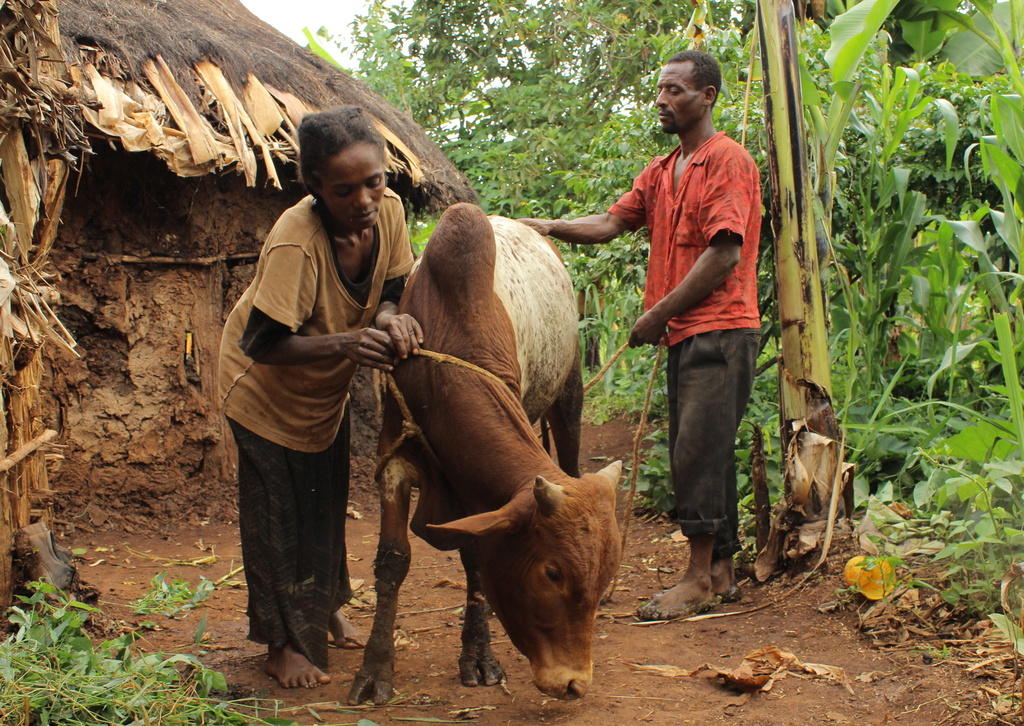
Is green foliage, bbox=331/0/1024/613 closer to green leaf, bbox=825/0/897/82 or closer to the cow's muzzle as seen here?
green leaf, bbox=825/0/897/82

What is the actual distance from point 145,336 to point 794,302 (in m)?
4.22

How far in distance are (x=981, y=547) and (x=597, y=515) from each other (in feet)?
5.56

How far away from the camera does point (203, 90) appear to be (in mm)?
6629

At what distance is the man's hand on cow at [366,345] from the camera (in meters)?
3.50

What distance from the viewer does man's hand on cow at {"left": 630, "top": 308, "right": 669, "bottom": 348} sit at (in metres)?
4.62

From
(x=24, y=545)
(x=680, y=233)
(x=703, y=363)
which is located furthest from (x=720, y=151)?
(x=24, y=545)

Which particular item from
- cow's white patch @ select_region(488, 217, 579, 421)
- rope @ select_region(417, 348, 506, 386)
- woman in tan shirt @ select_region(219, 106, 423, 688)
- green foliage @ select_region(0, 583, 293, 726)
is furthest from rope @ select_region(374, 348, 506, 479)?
green foliage @ select_region(0, 583, 293, 726)

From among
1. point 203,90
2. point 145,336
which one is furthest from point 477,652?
point 203,90

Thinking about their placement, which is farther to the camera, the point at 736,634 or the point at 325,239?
the point at 736,634

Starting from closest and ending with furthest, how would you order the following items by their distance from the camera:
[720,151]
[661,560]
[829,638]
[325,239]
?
[325,239]
[829,638]
[720,151]
[661,560]

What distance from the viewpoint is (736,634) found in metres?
4.36

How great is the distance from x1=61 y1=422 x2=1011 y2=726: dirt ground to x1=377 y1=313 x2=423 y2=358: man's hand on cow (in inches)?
50.6

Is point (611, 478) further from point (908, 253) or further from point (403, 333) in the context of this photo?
point (908, 253)

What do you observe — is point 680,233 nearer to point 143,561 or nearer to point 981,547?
point 981,547
